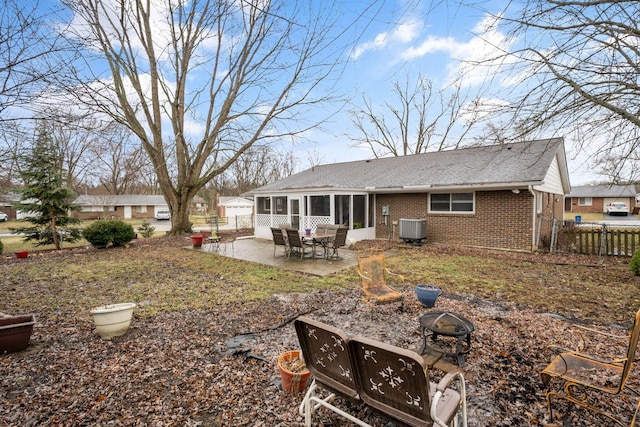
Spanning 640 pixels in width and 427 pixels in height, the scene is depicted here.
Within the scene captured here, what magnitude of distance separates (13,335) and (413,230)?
36.9 feet

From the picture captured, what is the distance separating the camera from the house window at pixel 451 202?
11461 millimetres

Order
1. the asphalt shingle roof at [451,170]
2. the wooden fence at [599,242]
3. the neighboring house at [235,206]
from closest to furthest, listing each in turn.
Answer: the wooden fence at [599,242] < the asphalt shingle roof at [451,170] < the neighboring house at [235,206]

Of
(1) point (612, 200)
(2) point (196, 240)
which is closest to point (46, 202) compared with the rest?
(2) point (196, 240)

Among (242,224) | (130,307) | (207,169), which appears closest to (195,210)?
(242,224)

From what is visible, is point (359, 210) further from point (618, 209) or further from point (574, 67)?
point (618, 209)

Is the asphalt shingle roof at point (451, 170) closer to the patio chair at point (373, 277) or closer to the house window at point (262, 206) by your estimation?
the house window at point (262, 206)

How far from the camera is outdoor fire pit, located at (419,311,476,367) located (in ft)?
10.5

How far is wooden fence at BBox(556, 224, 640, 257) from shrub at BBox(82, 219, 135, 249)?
17.0 metres

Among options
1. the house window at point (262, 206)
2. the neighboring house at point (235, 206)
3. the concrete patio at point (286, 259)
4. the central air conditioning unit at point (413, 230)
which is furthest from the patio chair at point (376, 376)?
the neighboring house at point (235, 206)

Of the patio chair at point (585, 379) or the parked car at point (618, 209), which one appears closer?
the patio chair at point (585, 379)

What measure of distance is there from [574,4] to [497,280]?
5.51 m

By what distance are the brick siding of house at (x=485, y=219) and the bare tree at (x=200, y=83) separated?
654cm

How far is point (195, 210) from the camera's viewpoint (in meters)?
54.1

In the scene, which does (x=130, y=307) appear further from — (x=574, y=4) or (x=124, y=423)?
(x=574, y=4)
